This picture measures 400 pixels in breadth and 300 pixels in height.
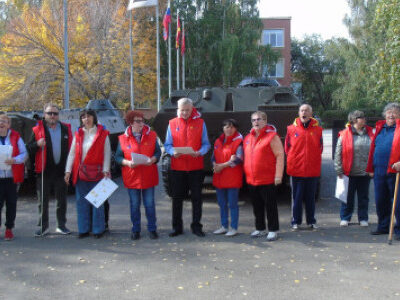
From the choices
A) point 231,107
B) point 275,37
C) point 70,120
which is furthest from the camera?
point 275,37

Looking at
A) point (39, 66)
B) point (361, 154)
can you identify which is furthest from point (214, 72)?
point (361, 154)

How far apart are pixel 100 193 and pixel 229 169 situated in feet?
5.84

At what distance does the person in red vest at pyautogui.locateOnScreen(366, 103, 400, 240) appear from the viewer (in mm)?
6254

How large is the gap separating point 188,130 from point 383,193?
9.13ft

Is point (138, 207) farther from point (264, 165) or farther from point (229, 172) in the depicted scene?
point (264, 165)

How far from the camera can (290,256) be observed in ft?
18.2

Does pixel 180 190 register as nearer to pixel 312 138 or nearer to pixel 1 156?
pixel 312 138

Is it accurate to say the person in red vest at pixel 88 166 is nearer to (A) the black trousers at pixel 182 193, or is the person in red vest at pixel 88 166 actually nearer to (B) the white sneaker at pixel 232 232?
(A) the black trousers at pixel 182 193

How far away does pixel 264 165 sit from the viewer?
20.8 ft

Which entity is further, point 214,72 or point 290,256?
point 214,72

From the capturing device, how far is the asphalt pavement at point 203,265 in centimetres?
448

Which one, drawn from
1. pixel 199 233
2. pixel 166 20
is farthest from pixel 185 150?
pixel 166 20

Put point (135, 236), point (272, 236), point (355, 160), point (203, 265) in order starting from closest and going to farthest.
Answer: point (203, 265) → point (272, 236) → point (135, 236) → point (355, 160)

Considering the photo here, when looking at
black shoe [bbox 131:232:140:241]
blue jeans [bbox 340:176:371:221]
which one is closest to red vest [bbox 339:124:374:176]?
blue jeans [bbox 340:176:371:221]
